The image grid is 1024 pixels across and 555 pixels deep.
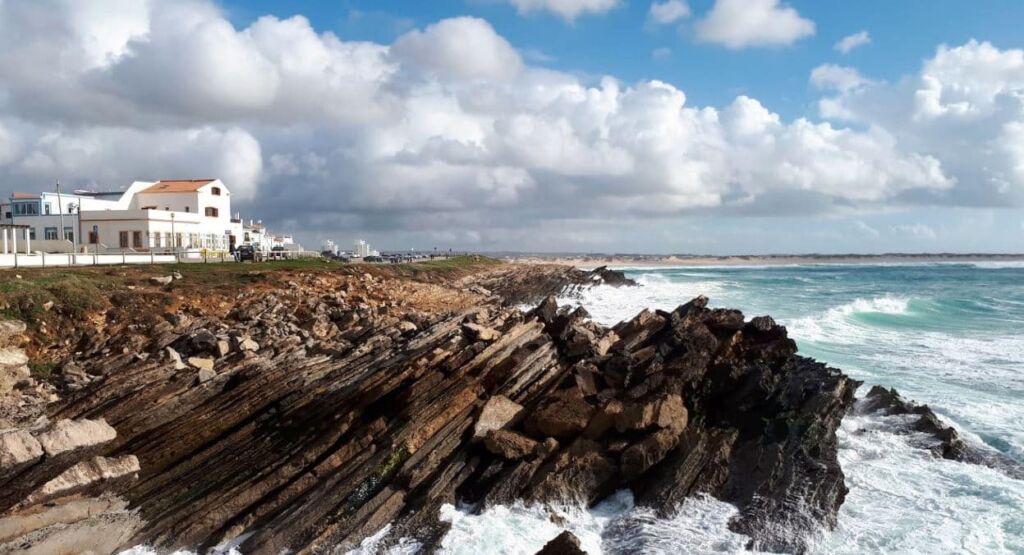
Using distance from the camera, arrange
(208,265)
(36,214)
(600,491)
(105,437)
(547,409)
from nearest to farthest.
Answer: (105,437)
(600,491)
(547,409)
(208,265)
(36,214)

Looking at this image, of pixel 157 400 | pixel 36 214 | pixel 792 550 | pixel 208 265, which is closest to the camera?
pixel 792 550

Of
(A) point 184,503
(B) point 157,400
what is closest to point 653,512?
(A) point 184,503

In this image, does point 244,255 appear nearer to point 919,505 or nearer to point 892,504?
point 892,504

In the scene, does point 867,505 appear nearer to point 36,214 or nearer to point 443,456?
point 443,456

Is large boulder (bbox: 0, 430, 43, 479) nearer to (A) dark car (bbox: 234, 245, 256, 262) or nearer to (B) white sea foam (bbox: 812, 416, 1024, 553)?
(B) white sea foam (bbox: 812, 416, 1024, 553)

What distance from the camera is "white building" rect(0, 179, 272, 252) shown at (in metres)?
50.4

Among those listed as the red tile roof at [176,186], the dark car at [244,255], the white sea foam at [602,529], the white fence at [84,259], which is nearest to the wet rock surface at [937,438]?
the white sea foam at [602,529]

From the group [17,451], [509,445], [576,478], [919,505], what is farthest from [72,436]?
[919,505]

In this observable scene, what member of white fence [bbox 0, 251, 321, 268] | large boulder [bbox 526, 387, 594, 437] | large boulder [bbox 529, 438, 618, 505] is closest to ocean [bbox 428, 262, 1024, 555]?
large boulder [bbox 529, 438, 618, 505]

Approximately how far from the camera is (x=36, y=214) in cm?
5762

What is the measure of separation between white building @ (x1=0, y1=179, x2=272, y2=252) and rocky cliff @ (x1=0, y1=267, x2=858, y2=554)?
3298cm

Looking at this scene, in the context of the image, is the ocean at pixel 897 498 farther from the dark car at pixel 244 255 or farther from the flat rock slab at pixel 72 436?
the dark car at pixel 244 255

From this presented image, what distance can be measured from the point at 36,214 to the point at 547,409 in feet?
198

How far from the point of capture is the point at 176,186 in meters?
62.3
